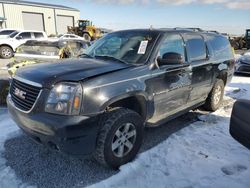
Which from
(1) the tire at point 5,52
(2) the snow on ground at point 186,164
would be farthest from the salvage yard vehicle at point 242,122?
(1) the tire at point 5,52

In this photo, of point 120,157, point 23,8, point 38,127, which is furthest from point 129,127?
point 23,8

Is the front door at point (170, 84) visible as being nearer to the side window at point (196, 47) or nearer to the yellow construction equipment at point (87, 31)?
the side window at point (196, 47)

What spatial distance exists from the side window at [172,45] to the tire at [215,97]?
1627 mm

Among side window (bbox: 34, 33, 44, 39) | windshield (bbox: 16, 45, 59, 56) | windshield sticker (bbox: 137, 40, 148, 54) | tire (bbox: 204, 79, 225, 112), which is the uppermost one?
windshield sticker (bbox: 137, 40, 148, 54)

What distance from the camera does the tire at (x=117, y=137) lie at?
3.12m

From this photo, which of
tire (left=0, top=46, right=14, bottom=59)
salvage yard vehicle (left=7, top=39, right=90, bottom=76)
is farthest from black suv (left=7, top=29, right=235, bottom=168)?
tire (left=0, top=46, right=14, bottom=59)

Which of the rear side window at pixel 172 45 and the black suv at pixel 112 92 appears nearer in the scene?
the black suv at pixel 112 92

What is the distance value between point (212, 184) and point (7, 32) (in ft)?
60.1

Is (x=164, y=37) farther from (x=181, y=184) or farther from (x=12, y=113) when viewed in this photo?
(x=12, y=113)

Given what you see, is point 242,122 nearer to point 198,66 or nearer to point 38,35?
point 198,66

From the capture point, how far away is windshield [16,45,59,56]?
10733 mm

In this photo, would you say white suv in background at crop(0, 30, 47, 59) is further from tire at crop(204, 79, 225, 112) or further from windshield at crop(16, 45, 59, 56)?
tire at crop(204, 79, 225, 112)

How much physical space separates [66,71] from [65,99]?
1.54 feet

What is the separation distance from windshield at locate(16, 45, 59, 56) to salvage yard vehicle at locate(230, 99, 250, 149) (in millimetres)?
9096
